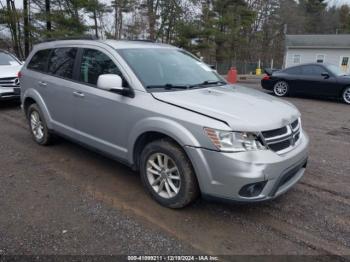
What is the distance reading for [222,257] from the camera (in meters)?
2.61

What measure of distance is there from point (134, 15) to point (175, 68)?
23.6 metres

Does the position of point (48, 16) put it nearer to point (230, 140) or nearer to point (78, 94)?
point (78, 94)

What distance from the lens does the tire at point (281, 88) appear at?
38.0ft

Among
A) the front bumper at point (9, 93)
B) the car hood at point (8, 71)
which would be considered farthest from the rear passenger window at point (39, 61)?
the car hood at point (8, 71)

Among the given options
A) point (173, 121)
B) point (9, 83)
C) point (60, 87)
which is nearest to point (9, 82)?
point (9, 83)

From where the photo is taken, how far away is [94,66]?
13.1 feet

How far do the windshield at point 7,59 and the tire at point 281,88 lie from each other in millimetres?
9065

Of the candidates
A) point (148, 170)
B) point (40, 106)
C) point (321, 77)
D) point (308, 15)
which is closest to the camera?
point (148, 170)

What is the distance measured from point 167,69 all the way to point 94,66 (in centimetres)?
96

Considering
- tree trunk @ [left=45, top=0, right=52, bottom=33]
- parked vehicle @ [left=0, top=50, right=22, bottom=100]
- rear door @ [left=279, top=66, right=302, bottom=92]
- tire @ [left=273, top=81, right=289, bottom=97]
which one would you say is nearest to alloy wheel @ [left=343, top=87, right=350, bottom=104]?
rear door @ [left=279, top=66, right=302, bottom=92]

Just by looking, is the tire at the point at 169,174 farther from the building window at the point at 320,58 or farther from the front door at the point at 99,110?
the building window at the point at 320,58

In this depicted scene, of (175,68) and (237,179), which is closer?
(237,179)

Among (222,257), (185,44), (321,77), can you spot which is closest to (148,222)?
(222,257)

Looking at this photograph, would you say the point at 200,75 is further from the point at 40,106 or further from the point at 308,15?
the point at 308,15
